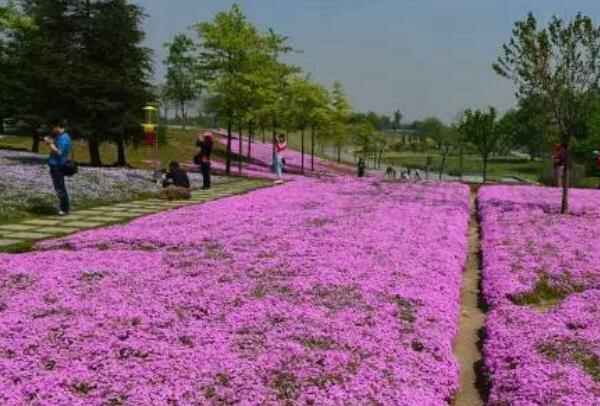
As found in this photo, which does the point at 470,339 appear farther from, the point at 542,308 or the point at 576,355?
the point at 542,308

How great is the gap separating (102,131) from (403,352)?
30.2 meters

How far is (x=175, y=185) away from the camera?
2397cm

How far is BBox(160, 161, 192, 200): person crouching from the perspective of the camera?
73.9ft

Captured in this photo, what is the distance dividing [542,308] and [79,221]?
12.8 m

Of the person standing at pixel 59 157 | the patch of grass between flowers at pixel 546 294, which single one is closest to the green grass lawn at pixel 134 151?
the person standing at pixel 59 157

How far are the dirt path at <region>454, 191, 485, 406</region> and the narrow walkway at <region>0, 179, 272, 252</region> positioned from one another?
9.54m

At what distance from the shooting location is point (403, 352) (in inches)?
268

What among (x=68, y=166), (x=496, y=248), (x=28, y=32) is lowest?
(x=496, y=248)

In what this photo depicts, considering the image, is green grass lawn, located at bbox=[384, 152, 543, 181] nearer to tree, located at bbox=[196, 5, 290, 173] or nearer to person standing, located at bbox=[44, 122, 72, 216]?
tree, located at bbox=[196, 5, 290, 173]

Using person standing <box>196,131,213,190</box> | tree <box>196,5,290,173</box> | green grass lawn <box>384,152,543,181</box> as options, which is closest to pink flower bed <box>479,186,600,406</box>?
person standing <box>196,131,213,190</box>

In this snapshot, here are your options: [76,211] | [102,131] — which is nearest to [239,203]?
[76,211]

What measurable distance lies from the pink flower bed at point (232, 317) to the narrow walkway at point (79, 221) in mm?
1241

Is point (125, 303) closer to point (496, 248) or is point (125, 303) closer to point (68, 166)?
point (496, 248)

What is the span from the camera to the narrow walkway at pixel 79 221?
1403cm
